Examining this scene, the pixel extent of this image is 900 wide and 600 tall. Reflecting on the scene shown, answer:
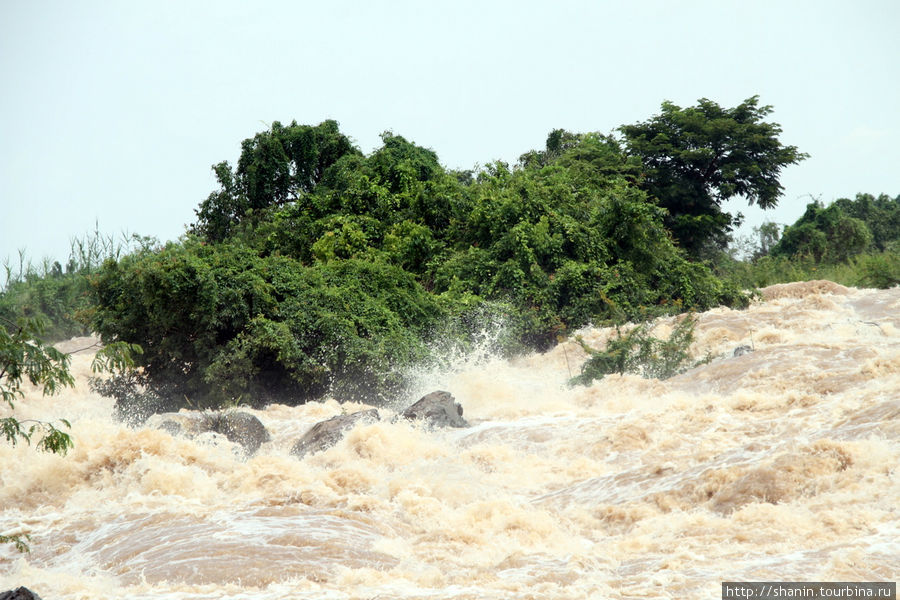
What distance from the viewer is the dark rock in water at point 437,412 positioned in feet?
36.0

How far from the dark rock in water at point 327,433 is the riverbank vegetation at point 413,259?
10.9 ft

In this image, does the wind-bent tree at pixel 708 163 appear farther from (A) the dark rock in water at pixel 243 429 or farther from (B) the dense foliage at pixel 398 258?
(A) the dark rock in water at pixel 243 429

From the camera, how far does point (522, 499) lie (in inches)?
326

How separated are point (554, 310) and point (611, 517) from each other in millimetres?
10506

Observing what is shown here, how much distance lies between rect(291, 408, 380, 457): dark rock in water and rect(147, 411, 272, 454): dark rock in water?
70cm

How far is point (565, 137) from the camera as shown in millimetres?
31203

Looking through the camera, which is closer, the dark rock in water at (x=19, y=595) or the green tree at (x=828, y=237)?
the dark rock in water at (x=19, y=595)

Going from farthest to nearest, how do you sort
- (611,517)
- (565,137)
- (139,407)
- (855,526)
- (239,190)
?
(565,137), (239,190), (139,407), (611,517), (855,526)

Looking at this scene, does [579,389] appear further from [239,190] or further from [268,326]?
[239,190]

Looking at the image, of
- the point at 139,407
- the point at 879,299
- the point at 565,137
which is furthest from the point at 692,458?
the point at 565,137

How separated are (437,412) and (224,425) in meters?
2.76

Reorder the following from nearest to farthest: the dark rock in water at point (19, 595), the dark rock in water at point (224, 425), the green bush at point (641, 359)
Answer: the dark rock in water at point (19, 595), the dark rock in water at point (224, 425), the green bush at point (641, 359)

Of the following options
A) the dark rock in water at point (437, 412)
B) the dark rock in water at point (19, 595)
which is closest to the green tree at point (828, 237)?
the dark rock in water at point (437, 412)

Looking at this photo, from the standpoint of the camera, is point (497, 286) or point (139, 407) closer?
point (139, 407)
